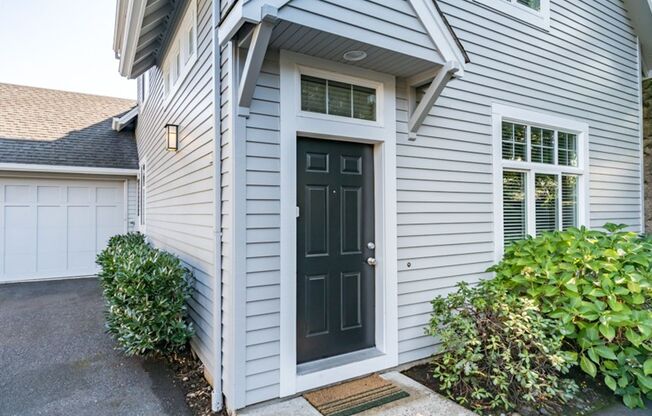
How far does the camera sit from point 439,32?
10.1 ft

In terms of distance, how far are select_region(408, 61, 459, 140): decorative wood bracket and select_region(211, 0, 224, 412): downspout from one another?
6.03ft

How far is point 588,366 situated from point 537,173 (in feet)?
8.28

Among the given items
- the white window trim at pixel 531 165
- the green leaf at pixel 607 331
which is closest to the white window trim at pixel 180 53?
the white window trim at pixel 531 165

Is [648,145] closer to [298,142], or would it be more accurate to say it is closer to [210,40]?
[298,142]

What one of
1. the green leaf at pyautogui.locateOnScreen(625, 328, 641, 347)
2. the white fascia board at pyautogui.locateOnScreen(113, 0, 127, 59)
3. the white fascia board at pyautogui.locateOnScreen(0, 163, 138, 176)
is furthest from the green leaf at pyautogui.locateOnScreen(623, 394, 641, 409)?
the white fascia board at pyautogui.locateOnScreen(0, 163, 138, 176)

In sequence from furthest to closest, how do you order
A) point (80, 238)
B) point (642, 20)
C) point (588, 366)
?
point (80, 238)
point (642, 20)
point (588, 366)

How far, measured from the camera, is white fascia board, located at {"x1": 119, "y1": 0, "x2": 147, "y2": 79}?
15.1ft

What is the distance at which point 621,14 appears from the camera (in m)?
5.81

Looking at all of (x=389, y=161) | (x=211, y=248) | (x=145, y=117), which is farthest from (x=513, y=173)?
(x=145, y=117)

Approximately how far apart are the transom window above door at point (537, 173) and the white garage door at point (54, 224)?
8.66 m

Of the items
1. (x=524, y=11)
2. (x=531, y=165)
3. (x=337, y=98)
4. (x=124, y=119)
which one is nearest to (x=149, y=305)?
(x=337, y=98)

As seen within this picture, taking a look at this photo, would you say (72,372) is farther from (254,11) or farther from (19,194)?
(19,194)

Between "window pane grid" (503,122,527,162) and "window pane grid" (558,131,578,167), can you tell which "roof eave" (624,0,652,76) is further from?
"window pane grid" (503,122,527,162)

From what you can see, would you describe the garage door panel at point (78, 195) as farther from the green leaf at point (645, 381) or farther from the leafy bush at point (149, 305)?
the green leaf at point (645, 381)
